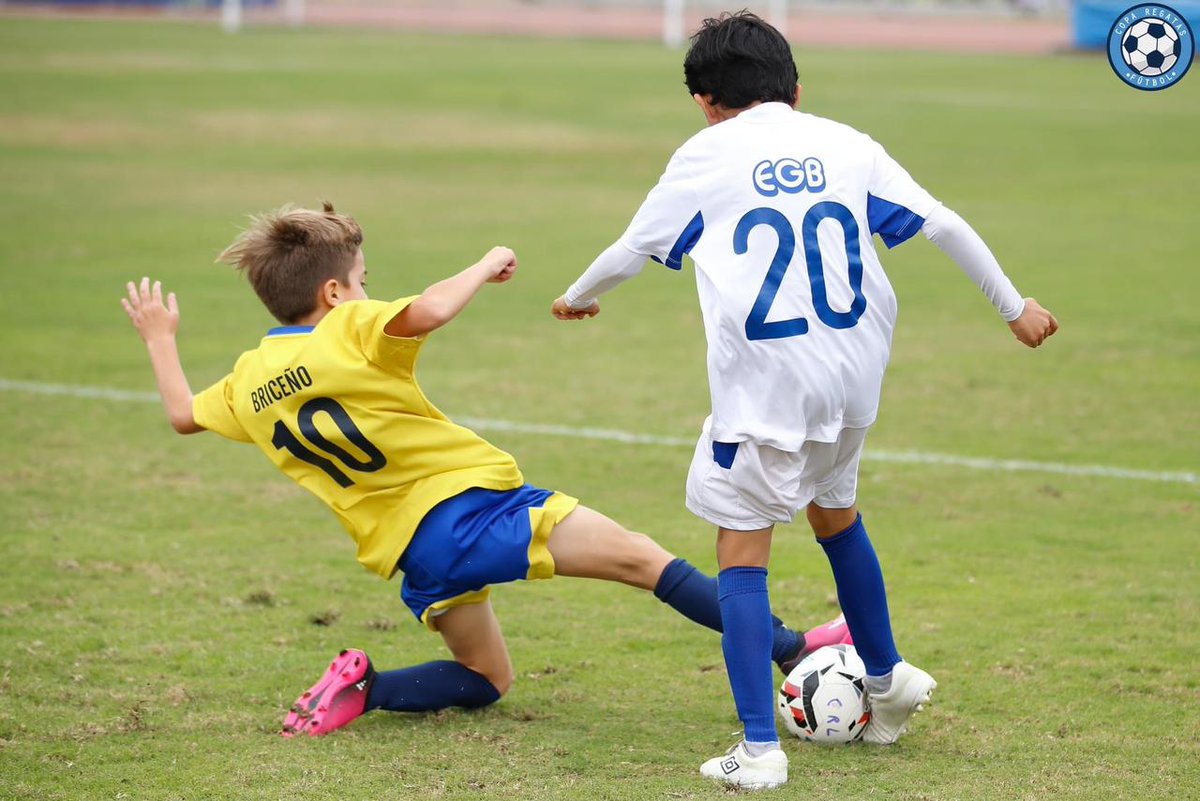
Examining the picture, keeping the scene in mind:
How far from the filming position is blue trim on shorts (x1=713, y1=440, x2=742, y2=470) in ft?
12.2

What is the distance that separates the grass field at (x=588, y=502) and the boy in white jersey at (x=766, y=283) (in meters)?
0.45

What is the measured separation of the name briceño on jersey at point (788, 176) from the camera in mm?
3654

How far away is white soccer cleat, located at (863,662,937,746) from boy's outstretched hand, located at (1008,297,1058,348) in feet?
2.99

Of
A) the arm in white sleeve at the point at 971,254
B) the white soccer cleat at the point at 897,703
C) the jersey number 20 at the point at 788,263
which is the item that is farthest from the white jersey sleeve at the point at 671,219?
the white soccer cleat at the point at 897,703

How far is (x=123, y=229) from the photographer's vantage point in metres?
13.5

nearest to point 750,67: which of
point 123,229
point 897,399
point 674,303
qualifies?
point 897,399

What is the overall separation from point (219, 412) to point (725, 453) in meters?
1.37

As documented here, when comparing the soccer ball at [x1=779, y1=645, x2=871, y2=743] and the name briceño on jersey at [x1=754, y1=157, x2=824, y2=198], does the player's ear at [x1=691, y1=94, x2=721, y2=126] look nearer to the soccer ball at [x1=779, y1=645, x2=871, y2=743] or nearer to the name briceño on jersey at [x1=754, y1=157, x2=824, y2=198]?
the name briceño on jersey at [x1=754, y1=157, x2=824, y2=198]

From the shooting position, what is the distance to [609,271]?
3.80 metres

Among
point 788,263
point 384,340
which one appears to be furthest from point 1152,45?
point 384,340

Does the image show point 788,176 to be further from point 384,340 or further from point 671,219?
point 384,340

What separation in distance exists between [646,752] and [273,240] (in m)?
A: 1.66

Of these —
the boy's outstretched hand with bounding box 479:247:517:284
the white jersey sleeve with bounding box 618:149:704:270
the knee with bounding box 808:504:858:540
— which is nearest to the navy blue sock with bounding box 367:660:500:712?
the knee with bounding box 808:504:858:540

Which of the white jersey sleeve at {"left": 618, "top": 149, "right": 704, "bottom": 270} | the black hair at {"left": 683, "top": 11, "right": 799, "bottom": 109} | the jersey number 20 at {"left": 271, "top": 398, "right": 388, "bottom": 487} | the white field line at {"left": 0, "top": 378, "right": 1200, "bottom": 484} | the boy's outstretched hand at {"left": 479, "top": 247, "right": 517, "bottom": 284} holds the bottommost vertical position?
the white field line at {"left": 0, "top": 378, "right": 1200, "bottom": 484}
